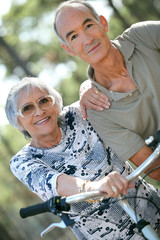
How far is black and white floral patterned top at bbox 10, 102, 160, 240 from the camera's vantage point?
9.99 feet

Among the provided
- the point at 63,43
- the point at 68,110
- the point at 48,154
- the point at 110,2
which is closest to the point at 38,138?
the point at 48,154

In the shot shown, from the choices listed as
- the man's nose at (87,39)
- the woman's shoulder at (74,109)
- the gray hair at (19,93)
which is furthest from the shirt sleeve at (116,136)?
the man's nose at (87,39)

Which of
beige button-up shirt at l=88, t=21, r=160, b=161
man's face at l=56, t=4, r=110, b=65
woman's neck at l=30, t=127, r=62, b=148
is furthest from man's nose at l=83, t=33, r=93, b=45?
woman's neck at l=30, t=127, r=62, b=148

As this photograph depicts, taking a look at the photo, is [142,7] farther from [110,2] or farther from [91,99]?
[91,99]

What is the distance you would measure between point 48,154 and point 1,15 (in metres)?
10.6

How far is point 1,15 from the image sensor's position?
41.6 ft

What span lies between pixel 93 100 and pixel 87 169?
1.98ft

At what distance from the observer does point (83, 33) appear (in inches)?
116

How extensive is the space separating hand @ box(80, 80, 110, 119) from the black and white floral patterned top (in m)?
0.20

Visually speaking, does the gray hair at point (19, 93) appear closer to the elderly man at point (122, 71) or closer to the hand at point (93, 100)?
the hand at point (93, 100)

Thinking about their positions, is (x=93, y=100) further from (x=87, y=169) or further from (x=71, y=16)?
(x=71, y=16)

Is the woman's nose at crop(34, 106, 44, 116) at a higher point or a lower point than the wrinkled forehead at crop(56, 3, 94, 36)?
lower

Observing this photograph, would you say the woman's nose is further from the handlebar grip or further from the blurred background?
the blurred background

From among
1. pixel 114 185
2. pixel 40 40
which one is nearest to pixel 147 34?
pixel 114 185
